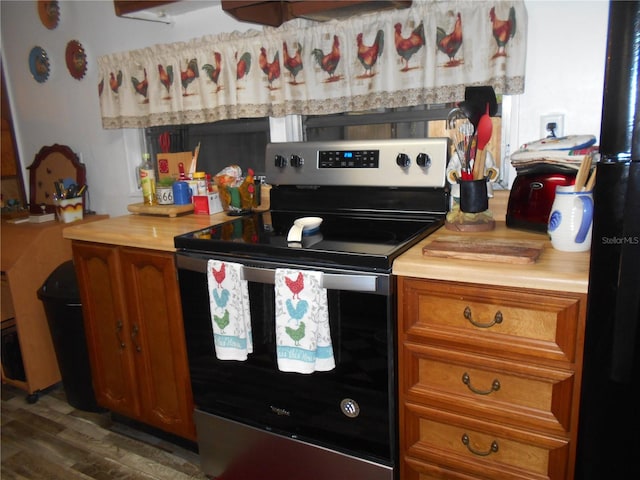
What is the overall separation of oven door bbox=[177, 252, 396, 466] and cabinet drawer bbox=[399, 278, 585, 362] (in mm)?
79

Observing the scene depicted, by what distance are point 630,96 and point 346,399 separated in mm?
1059

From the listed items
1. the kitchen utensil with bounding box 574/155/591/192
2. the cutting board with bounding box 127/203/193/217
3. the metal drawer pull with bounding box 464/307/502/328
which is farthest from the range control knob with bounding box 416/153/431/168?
the cutting board with bounding box 127/203/193/217

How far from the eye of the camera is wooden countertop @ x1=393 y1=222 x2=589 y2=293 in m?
1.15

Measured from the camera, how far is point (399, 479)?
1500 mm

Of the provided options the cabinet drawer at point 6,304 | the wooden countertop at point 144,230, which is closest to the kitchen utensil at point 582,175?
the wooden countertop at point 144,230

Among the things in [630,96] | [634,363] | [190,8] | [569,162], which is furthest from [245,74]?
[634,363]

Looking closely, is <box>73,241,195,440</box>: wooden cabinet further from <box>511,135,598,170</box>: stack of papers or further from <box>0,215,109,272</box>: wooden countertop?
<box>511,135,598,170</box>: stack of papers

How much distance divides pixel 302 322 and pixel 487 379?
0.53m

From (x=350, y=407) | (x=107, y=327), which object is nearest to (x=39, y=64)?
(x=107, y=327)

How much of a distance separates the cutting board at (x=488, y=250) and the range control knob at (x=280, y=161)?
842 mm

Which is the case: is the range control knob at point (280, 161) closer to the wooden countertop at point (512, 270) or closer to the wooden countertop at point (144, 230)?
the wooden countertop at point (144, 230)

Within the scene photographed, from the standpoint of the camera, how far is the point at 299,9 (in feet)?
5.83

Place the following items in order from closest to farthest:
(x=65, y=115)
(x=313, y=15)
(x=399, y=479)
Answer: (x=399, y=479), (x=313, y=15), (x=65, y=115)

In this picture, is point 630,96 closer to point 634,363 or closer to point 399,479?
point 634,363
